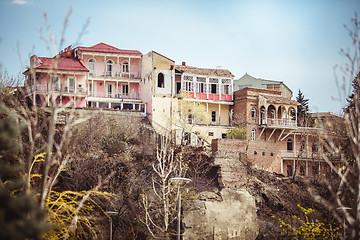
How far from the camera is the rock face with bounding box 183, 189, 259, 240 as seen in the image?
21.4 meters

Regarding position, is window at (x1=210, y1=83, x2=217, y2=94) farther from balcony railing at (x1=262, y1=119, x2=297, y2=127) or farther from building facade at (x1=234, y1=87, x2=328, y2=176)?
balcony railing at (x1=262, y1=119, x2=297, y2=127)

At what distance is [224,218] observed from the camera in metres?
22.6

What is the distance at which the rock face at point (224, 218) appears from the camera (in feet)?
70.2

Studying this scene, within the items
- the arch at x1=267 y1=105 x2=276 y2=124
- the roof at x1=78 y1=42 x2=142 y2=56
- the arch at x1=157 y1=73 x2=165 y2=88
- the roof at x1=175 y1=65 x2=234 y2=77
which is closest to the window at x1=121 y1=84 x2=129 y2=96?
the roof at x1=78 y1=42 x2=142 y2=56

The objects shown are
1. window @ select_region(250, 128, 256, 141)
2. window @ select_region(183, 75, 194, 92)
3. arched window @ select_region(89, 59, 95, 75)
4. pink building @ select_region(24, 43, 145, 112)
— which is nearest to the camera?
pink building @ select_region(24, 43, 145, 112)

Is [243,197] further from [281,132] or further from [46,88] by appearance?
[46,88]

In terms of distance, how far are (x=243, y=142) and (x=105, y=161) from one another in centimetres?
1020

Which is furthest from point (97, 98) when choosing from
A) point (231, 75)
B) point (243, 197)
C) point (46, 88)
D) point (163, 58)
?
point (243, 197)

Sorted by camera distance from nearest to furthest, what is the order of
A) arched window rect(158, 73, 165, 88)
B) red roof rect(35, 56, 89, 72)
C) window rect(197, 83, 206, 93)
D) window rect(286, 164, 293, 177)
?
red roof rect(35, 56, 89, 72)
arched window rect(158, 73, 165, 88)
window rect(286, 164, 293, 177)
window rect(197, 83, 206, 93)

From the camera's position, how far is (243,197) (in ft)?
78.6

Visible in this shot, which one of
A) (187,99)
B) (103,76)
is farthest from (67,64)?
(187,99)

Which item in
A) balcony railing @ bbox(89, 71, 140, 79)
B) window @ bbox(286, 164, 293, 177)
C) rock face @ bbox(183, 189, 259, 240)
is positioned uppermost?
balcony railing @ bbox(89, 71, 140, 79)

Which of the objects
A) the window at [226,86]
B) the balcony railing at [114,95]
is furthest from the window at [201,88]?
the balcony railing at [114,95]

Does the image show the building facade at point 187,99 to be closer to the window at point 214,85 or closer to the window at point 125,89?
the window at point 214,85
